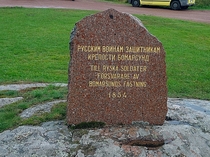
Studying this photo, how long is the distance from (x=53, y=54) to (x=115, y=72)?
6.20 metres

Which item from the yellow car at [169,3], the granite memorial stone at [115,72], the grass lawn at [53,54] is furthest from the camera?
the yellow car at [169,3]

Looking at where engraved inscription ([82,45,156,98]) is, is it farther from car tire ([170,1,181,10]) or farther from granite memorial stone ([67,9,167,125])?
car tire ([170,1,181,10])

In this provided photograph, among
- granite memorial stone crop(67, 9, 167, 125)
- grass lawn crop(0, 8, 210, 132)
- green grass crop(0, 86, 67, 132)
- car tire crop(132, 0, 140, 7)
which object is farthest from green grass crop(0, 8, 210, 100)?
car tire crop(132, 0, 140, 7)

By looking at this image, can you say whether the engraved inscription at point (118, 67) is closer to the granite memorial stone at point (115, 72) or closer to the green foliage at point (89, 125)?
the granite memorial stone at point (115, 72)

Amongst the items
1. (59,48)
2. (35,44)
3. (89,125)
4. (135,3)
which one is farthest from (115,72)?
(135,3)

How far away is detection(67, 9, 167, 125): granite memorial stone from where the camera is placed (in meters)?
5.67

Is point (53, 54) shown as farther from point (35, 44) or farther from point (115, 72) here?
point (115, 72)

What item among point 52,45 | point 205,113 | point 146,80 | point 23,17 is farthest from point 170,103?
point 23,17

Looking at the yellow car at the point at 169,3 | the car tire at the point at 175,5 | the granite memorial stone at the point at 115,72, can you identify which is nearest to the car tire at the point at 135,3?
the yellow car at the point at 169,3

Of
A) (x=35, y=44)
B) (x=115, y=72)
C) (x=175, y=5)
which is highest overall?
(x=115, y=72)

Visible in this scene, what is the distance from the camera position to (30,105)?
6.82 metres

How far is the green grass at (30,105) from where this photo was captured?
5984 millimetres

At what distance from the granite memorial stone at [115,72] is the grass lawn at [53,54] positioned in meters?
0.71

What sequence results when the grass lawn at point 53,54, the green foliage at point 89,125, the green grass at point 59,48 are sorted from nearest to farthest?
the green foliage at point 89,125 → the grass lawn at point 53,54 → the green grass at point 59,48
